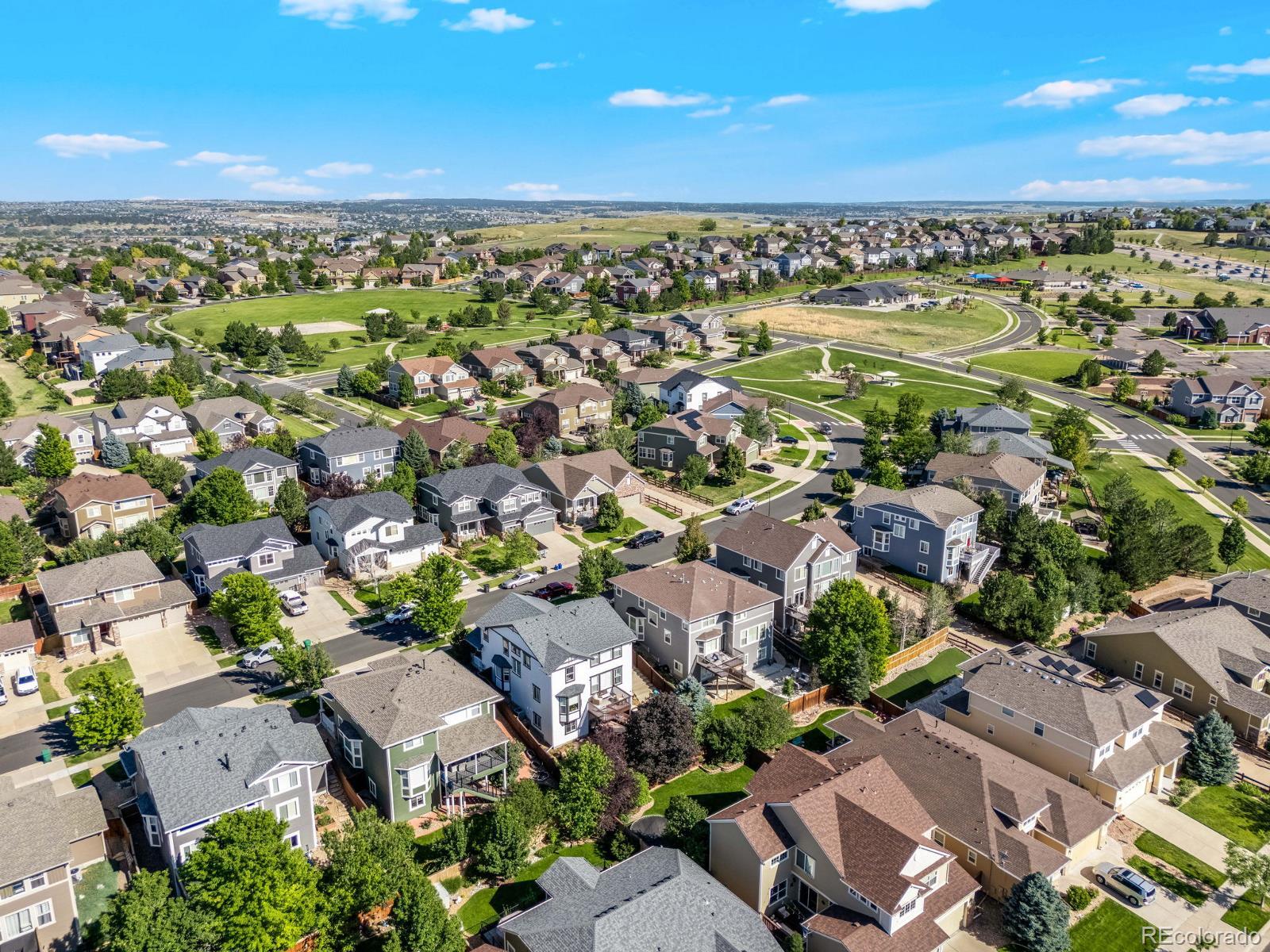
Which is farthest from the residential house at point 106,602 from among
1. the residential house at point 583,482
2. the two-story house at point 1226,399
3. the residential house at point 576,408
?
A: the two-story house at point 1226,399

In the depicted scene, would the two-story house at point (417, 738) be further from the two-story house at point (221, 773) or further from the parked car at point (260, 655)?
the parked car at point (260, 655)

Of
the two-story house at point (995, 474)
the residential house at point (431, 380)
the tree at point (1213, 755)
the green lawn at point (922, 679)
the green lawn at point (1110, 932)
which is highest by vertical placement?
the residential house at point (431, 380)

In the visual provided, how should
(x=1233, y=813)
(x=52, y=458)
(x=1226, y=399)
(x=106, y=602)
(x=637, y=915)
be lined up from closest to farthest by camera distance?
(x=637, y=915), (x=1233, y=813), (x=106, y=602), (x=52, y=458), (x=1226, y=399)

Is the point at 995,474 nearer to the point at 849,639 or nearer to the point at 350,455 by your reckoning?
the point at 849,639

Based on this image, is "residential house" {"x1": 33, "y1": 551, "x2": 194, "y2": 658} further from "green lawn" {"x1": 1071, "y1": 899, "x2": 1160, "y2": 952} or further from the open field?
the open field

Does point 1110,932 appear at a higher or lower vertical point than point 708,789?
lower

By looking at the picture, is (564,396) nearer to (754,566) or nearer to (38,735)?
(754,566)

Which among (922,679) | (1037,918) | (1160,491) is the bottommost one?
(922,679)

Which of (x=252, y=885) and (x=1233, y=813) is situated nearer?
(x=252, y=885)

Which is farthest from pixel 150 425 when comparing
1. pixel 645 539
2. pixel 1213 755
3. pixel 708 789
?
pixel 1213 755
